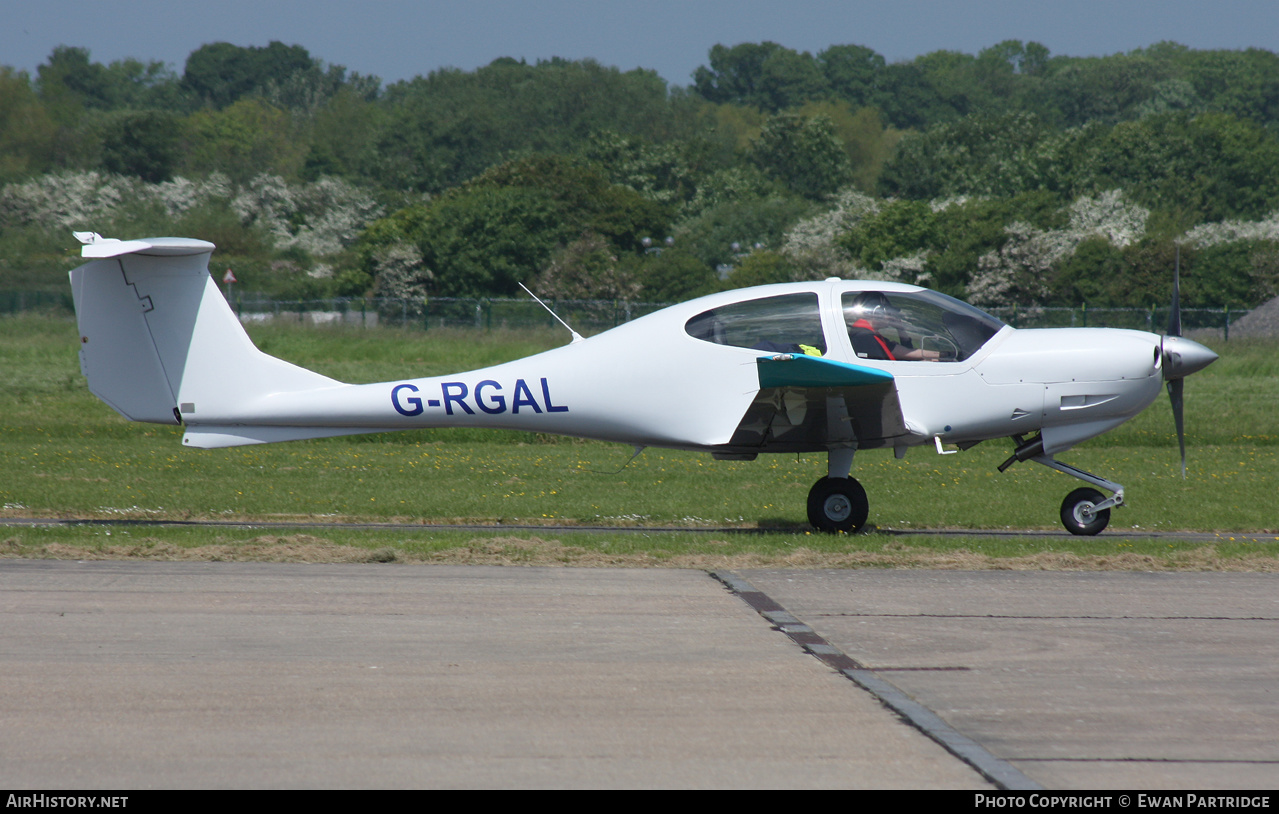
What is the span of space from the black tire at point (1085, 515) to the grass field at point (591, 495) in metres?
0.23

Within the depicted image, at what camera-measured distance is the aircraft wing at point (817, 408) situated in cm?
1094

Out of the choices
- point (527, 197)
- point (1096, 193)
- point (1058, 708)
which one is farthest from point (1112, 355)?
point (1096, 193)

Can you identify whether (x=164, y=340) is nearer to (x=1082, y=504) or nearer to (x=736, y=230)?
(x=1082, y=504)

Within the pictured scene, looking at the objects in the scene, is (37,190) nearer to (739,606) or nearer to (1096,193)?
(1096,193)

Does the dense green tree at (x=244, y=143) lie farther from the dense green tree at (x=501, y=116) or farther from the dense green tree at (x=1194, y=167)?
the dense green tree at (x=1194, y=167)

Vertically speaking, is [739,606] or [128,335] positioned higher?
[128,335]

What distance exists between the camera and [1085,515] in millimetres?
12445

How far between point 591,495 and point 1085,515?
19.4 feet

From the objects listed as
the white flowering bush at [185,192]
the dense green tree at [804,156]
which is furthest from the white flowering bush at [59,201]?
the dense green tree at [804,156]

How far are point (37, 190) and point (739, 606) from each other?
71.8 metres

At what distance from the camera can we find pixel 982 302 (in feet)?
176

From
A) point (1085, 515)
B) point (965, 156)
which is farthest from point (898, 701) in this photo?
point (965, 156)

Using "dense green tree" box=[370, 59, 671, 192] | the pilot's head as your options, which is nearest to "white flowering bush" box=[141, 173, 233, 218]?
"dense green tree" box=[370, 59, 671, 192]

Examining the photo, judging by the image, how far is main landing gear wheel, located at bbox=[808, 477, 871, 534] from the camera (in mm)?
12273
